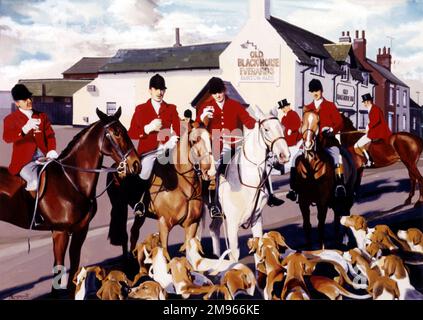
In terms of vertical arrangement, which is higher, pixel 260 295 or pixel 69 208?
pixel 69 208

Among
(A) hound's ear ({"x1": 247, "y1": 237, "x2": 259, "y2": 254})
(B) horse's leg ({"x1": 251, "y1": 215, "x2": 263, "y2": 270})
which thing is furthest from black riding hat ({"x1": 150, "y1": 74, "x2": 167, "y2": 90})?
(A) hound's ear ({"x1": 247, "y1": 237, "x2": 259, "y2": 254})

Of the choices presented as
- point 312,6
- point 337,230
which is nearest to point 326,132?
point 337,230

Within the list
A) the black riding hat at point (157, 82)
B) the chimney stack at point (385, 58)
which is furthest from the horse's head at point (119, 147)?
the chimney stack at point (385, 58)

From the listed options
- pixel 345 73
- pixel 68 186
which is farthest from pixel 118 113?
pixel 345 73

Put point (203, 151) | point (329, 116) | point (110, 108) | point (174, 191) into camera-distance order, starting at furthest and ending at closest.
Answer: point (329, 116)
point (110, 108)
point (174, 191)
point (203, 151)

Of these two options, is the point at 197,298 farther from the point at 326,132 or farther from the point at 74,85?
the point at 74,85

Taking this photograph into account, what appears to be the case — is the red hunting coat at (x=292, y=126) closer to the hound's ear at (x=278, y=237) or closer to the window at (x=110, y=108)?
the hound's ear at (x=278, y=237)

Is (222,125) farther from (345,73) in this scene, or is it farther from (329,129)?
(345,73)

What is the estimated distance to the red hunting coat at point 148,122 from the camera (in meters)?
4.20

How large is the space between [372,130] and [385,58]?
73 cm

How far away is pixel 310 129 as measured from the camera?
14.1ft

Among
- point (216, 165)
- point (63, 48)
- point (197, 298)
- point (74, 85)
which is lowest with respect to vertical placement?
point (197, 298)

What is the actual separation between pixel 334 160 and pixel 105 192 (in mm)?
2098

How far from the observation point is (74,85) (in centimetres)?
461
